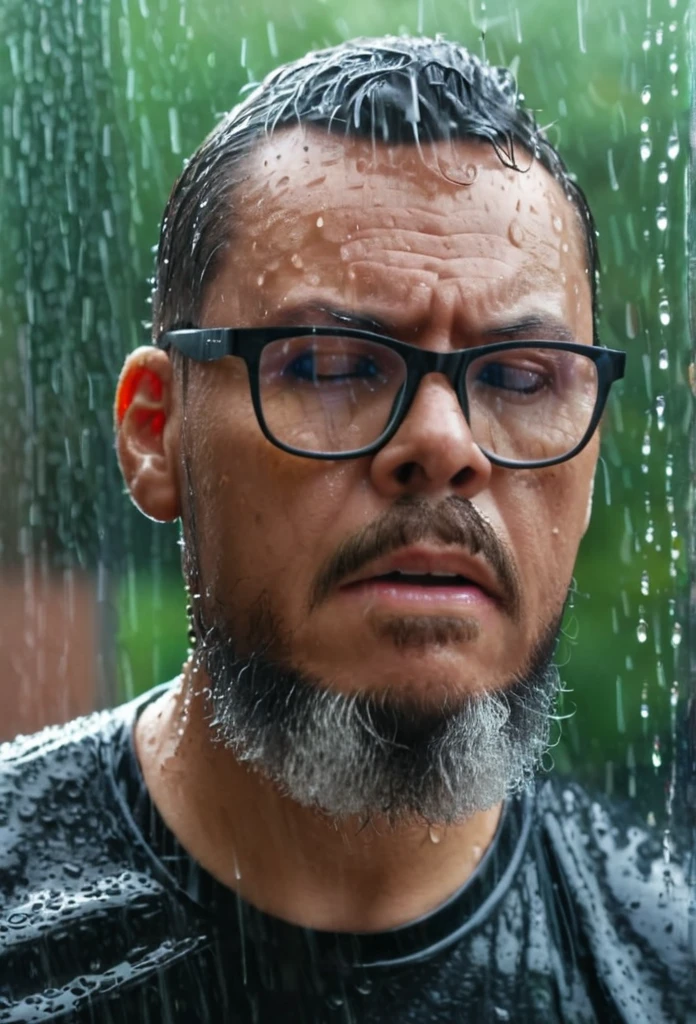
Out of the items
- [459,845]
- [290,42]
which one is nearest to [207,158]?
[459,845]

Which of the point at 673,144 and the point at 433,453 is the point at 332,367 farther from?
the point at 673,144

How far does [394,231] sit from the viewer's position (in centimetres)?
181

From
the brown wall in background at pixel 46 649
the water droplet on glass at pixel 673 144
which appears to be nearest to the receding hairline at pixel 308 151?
the water droplet on glass at pixel 673 144

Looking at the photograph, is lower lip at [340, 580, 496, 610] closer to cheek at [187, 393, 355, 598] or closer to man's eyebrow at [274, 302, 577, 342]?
cheek at [187, 393, 355, 598]

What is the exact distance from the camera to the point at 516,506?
1826 millimetres

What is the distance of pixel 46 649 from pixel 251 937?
4.53m

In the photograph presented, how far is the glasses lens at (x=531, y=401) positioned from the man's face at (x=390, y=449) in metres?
0.03

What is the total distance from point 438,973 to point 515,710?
391mm

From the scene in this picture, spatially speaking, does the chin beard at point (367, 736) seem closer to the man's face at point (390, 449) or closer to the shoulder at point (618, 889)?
the man's face at point (390, 449)

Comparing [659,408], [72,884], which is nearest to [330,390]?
[72,884]

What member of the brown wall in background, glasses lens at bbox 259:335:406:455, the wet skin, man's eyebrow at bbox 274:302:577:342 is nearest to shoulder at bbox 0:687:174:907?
the wet skin

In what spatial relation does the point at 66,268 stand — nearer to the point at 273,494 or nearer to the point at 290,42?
the point at 290,42

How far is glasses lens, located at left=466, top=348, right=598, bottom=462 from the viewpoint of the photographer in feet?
5.94

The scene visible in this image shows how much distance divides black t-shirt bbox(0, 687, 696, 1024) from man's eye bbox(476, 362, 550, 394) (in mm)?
720
